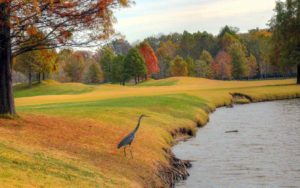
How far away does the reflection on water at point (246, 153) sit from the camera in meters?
22.2

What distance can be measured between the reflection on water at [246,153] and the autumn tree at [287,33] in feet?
122

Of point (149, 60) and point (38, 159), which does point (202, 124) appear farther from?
point (149, 60)

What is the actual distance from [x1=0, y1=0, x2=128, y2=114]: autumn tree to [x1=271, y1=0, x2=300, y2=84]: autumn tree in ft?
204

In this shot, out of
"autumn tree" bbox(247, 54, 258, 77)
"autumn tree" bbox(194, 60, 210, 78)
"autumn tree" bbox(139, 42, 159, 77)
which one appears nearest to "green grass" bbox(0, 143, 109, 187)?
"autumn tree" bbox(247, 54, 258, 77)

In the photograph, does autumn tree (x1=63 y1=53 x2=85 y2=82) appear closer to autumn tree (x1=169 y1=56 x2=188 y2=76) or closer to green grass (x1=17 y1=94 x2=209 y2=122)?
autumn tree (x1=169 y1=56 x2=188 y2=76)

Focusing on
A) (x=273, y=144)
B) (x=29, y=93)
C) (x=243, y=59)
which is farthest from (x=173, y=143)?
(x=243, y=59)

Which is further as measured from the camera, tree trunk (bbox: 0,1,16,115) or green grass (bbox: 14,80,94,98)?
green grass (bbox: 14,80,94,98)

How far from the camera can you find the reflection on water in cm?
2219

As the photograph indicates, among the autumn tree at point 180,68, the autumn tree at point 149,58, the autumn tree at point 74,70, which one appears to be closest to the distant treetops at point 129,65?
the autumn tree at point 149,58

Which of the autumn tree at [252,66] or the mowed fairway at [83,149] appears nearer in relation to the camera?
the mowed fairway at [83,149]

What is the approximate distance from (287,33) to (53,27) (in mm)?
67461

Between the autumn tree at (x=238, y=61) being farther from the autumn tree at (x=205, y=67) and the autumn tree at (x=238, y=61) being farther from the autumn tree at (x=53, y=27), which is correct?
the autumn tree at (x=53, y=27)

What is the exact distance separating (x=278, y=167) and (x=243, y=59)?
112 metres

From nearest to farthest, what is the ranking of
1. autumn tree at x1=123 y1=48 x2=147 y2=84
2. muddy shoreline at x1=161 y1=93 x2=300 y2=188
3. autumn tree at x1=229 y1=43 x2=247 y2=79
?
muddy shoreline at x1=161 y1=93 x2=300 y2=188 < autumn tree at x1=123 y1=48 x2=147 y2=84 < autumn tree at x1=229 y1=43 x2=247 y2=79
